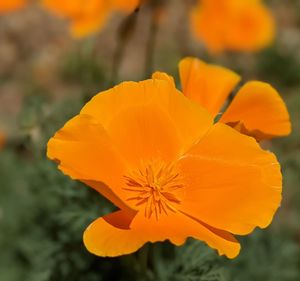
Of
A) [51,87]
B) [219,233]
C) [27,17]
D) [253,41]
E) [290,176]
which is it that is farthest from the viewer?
[27,17]

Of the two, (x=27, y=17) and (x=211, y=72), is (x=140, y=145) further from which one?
(x=27, y=17)

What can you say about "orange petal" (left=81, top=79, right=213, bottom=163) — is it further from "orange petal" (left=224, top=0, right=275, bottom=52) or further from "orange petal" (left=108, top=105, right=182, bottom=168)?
"orange petal" (left=224, top=0, right=275, bottom=52)

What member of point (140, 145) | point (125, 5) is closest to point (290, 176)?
point (125, 5)

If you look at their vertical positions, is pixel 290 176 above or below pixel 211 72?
above

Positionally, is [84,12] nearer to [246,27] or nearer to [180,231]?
[246,27]

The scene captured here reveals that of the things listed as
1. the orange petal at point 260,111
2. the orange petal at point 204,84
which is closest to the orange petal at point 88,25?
the orange petal at point 204,84

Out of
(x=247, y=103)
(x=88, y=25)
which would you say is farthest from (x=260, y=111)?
(x=88, y=25)

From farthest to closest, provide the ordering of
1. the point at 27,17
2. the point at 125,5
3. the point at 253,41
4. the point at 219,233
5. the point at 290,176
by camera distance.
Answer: the point at 27,17 → the point at 253,41 → the point at 290,176 → the point at 125,5 → the point at 219,233
